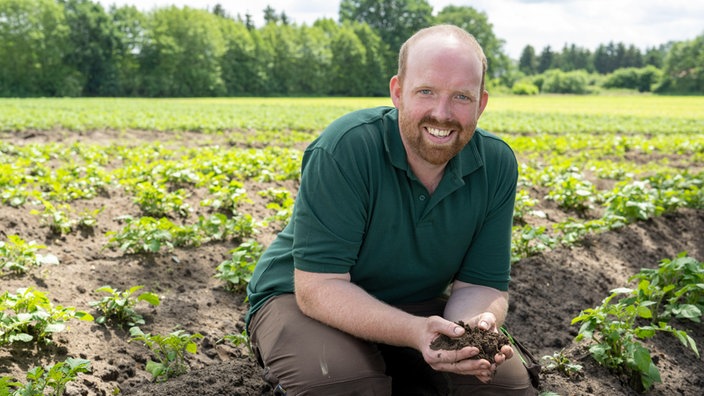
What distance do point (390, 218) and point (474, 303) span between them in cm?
50

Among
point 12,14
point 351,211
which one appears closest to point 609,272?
point 351,211

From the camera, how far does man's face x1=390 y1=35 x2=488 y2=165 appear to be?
239cm

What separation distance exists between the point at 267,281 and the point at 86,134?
1325cm

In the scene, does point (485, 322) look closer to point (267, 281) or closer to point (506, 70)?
point (267, 281)

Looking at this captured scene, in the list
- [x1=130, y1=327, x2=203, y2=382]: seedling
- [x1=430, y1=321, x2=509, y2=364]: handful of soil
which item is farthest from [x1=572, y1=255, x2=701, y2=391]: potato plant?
[x1=130, y1=327, x2=203, y2=382]: seedling

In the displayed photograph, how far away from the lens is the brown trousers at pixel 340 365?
7.52 feet

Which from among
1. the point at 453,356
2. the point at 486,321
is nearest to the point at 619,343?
the point at 486,321

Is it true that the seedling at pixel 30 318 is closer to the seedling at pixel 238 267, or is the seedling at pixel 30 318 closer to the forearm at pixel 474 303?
the seedling at pixel 238 267

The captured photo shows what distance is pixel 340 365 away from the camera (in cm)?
229

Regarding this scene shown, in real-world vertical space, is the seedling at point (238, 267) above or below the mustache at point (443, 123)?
below

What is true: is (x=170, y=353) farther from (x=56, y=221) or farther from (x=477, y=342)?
(x=56, y=221)

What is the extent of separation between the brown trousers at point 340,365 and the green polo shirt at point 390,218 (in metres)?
0.18

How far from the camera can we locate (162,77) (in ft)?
190

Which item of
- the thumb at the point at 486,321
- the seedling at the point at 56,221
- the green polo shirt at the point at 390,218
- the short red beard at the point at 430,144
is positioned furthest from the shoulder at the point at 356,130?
the seedling at the point at 56,221
